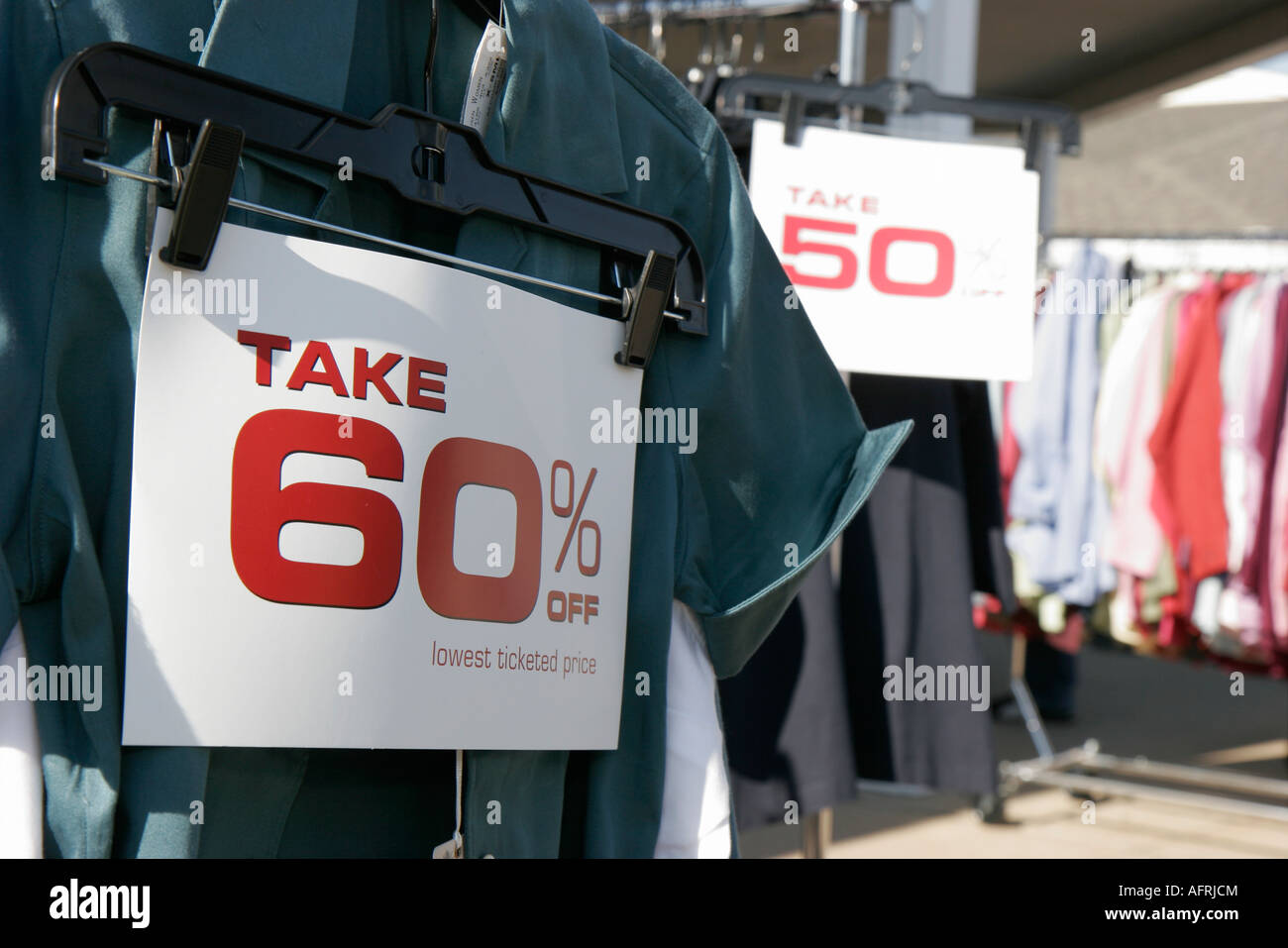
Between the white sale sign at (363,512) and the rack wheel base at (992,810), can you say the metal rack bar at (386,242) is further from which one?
the rack wheel base at (992,810)

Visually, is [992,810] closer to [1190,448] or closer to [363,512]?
[1190,448]

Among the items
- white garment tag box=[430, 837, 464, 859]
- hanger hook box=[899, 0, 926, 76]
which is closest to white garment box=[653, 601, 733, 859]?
Answer: white garment tag box=[430, 837, 464, 859]

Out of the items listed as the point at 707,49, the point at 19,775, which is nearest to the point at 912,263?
the point at 707,49

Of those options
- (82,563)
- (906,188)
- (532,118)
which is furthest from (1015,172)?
(82,563)

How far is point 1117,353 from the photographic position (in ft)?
10.9

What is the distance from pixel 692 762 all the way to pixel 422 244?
54cm

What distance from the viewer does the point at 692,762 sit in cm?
111

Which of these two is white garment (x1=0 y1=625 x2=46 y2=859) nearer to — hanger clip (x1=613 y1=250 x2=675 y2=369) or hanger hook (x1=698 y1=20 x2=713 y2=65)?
hanger clip (x1=613 y1=250 x2=675 y2=369)

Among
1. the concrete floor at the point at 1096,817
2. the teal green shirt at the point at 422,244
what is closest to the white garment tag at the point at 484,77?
the teal green shirt at the point at 422,244

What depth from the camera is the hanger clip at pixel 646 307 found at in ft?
3.53

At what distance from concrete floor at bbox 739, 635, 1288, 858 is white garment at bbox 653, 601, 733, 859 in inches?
Answer: 76.5

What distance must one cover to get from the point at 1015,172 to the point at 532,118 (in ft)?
3.65

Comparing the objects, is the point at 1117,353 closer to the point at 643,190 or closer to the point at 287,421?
the point at 643,190

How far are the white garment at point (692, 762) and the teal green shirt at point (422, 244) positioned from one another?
3 centimetres
